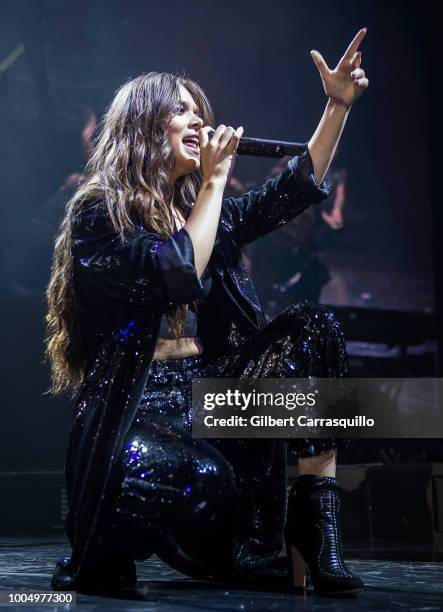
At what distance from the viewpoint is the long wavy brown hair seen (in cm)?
147

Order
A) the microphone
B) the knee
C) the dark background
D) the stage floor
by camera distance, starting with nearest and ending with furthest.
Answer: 1. the stage floor
2. the knee
3. the microphone
4. the dark background

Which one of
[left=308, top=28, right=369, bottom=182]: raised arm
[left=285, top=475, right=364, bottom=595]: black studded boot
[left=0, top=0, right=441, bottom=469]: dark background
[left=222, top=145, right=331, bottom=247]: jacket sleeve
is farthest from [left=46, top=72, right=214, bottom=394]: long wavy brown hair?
[left=0, top=0, right=441, bottom=469]: dark background

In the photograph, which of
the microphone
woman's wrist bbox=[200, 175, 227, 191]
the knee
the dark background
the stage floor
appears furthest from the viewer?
the dark background

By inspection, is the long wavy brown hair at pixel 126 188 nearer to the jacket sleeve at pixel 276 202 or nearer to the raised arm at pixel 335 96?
the jacket sleeve at pixel 276 202

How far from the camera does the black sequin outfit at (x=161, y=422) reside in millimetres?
1296

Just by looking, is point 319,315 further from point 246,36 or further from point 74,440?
point 246,36

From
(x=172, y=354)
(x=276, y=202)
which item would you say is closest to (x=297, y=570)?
(x=172, y=354)

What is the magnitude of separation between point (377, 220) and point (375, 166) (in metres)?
0.34

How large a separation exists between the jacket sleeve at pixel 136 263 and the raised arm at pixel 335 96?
42 cm

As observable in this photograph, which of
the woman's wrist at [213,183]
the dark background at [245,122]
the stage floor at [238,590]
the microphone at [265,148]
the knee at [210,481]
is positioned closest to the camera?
the stage floor at [238,590]

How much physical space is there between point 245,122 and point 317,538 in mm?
3493

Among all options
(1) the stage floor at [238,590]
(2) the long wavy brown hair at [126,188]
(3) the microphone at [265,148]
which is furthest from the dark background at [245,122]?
(3) the microphone at [265,148]

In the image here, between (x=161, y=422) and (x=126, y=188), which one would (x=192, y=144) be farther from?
(x=161, y=422)

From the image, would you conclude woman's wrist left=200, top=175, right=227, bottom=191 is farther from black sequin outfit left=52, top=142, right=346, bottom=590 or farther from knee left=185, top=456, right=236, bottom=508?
knee left=185, top=456, right=236, bottom=508
